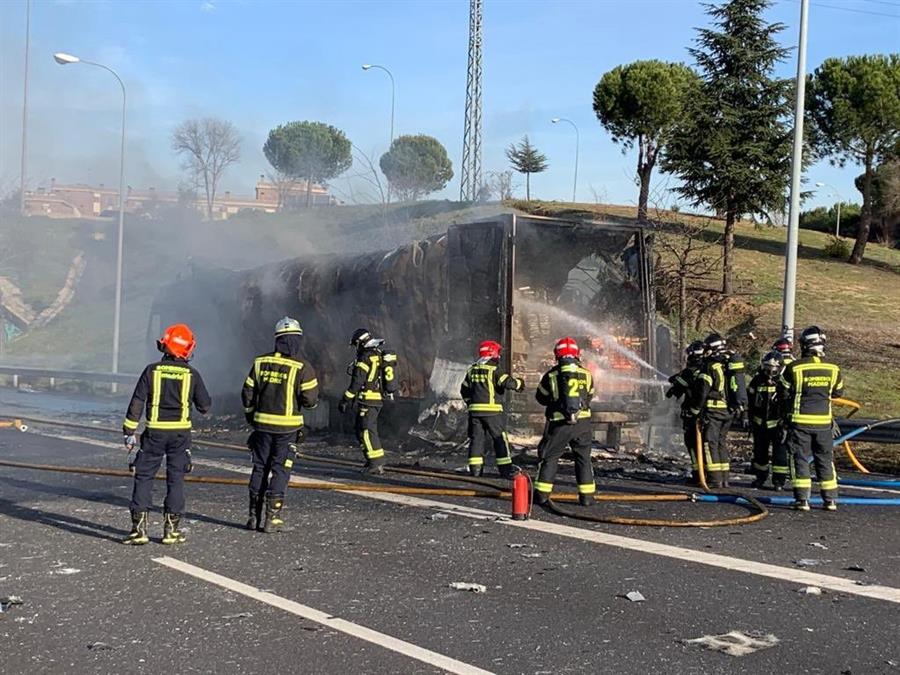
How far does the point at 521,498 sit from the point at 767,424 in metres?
3.90

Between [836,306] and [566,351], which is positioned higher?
[836,306]

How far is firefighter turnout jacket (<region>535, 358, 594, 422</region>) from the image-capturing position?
27.3 feet

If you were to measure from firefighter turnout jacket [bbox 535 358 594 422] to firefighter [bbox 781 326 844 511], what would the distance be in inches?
73.7

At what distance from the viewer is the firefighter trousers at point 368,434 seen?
416 inches

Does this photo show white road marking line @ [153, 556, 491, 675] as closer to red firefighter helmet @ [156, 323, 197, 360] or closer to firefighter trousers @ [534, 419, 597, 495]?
red firefighter helmet @ [156, 323, 197, 360]

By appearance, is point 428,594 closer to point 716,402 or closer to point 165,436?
point 165,436

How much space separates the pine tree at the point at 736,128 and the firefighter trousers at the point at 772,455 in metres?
19.2

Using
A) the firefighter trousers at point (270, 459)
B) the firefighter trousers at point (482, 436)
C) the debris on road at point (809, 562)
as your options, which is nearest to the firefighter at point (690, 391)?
the firefighter trousers at point (482, 436)

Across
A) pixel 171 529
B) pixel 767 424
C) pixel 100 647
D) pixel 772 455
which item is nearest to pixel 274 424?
pixel 171 529

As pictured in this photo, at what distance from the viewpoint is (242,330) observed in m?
16.6

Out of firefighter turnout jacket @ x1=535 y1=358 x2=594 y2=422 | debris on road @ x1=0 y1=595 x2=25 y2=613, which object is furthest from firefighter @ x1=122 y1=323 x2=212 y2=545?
firefighter turnout jacket @ x1=535 y1=358 x2=594 y2=422

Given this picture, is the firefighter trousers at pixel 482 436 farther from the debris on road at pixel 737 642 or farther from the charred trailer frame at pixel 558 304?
the debris on road at pixel 737 642

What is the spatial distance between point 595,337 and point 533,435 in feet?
4.94

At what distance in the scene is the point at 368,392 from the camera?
10727 millimetres
